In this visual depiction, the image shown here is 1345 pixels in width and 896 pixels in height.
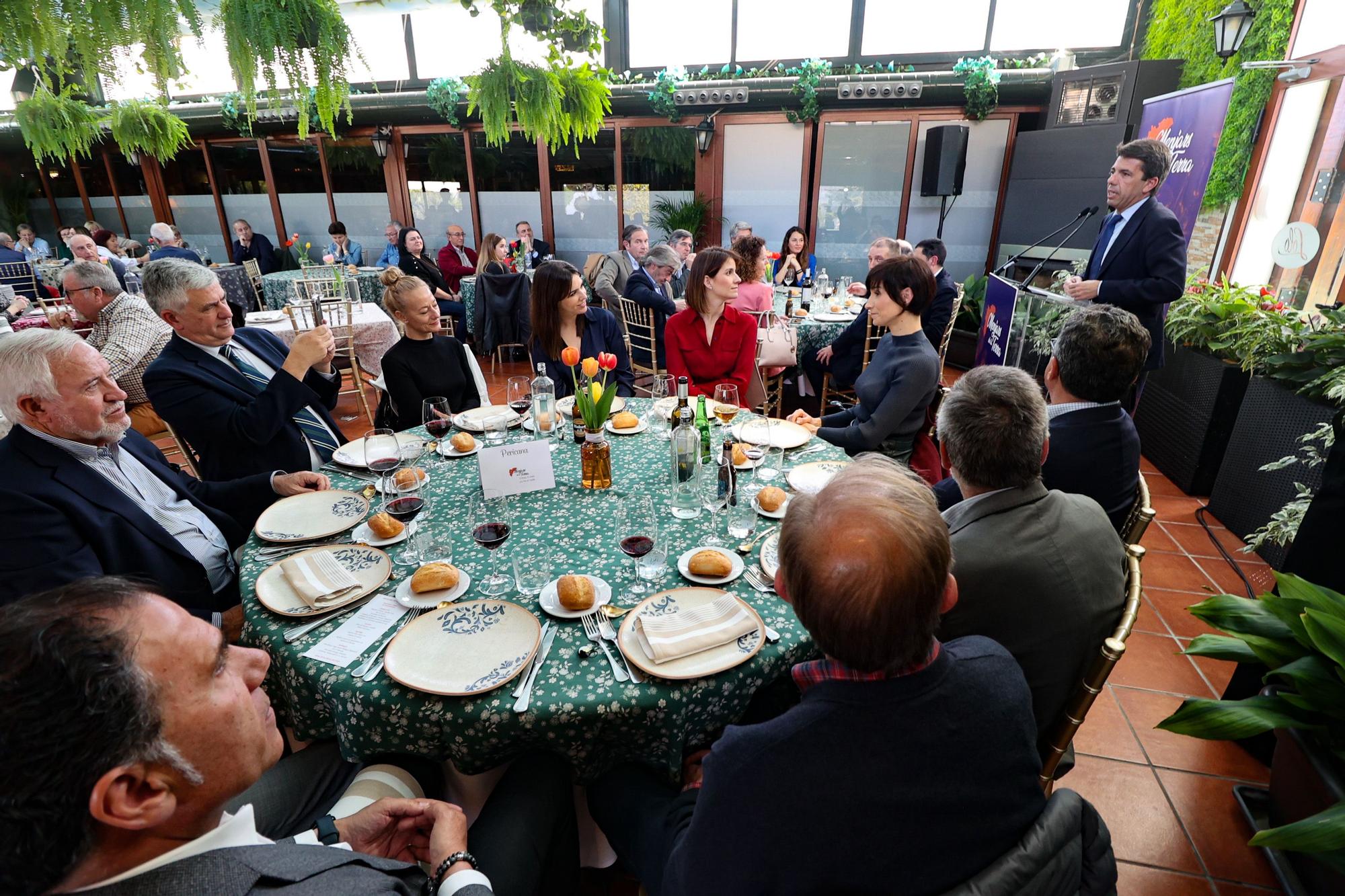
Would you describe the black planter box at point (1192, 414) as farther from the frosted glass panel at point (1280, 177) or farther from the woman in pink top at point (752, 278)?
the woman in pink top at point (752, 278)

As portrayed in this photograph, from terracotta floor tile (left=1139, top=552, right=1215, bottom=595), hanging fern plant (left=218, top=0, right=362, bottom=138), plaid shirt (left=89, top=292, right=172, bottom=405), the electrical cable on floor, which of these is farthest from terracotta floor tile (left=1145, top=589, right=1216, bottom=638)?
plaid shirt (left=89, top=292, right=172, bottom=405)

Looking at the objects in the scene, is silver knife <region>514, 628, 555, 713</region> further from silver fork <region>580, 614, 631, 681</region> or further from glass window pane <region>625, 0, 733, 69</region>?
glass window pane <region>625, 0, 733, 69</region>

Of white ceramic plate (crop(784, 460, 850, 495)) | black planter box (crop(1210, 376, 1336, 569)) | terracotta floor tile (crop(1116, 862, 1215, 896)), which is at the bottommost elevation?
terracotta floor tile (crop(1116, 862, 1215, 896))

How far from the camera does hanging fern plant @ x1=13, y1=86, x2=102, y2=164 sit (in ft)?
5.16

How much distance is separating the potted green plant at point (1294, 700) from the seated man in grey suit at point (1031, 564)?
399 mm

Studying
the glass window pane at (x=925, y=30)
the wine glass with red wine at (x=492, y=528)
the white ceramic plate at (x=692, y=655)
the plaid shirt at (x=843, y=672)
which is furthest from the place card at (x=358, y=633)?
the glass window pane at (x=925, y=30)

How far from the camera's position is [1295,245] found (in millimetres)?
4043

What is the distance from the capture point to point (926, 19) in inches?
299

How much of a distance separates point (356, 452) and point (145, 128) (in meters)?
1.29

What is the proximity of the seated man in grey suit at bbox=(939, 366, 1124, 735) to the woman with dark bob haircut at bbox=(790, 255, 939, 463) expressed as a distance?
47.6 inches

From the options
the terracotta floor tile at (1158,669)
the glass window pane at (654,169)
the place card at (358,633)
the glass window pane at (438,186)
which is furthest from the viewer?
the glass window pane at (438,186)

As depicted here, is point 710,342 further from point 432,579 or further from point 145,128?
point 145,128

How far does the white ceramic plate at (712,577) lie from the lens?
1549mm

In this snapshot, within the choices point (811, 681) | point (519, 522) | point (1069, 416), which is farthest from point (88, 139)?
point (1069, 416)
